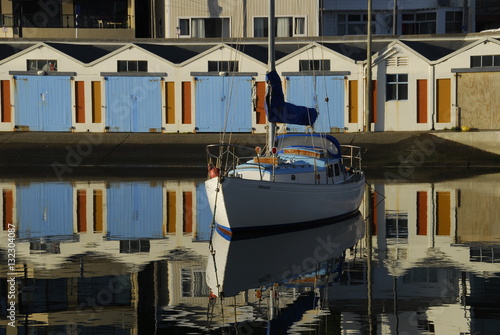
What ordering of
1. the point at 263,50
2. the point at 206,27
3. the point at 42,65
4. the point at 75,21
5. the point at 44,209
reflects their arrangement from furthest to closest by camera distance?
the point at 75,21 → the point at 206,27 → the point at 263,50 → the point at 42,65 → the point at 44,209

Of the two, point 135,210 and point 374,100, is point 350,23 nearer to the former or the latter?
point 374,100

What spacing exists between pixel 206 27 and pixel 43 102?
44.7 ft

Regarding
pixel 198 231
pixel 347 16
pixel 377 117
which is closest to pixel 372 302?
pixel 198 231

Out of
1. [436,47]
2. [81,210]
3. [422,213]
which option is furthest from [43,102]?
[422,213]

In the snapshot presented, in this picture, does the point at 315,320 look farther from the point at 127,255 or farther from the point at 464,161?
the point at 464,161

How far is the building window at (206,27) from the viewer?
59969mm

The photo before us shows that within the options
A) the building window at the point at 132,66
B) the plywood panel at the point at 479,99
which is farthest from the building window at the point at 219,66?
the plywood panel at the point at 479,99

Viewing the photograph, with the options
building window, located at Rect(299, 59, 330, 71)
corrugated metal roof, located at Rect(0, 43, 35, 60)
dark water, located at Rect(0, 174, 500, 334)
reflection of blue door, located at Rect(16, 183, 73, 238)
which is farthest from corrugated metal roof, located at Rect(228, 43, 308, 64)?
dark water, located at Rect(0, 174, 500, 334)

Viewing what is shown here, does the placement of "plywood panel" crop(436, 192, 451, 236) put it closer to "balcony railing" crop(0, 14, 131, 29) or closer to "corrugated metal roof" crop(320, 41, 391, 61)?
"corrugated metal roof" crop(320, 41, 391, 61)

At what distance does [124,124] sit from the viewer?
49594 mm

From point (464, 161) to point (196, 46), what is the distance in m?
16.3

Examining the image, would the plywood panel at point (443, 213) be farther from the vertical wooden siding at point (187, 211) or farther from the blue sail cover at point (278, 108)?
the vertical wooden siding at point (187, 211)

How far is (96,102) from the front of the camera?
49.8m

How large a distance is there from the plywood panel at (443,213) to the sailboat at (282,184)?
2.44 m
